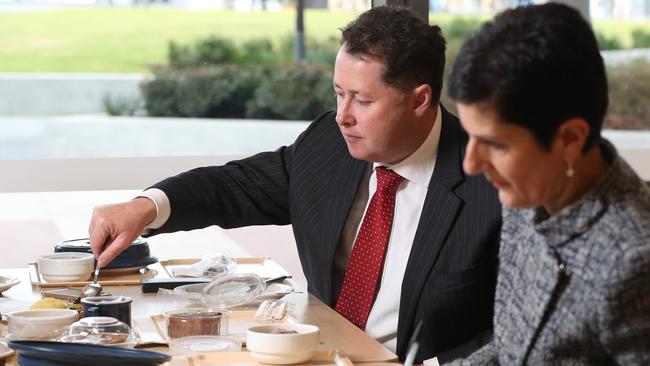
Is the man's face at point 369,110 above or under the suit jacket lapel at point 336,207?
above

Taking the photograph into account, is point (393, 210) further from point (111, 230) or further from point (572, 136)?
point (572, 136)

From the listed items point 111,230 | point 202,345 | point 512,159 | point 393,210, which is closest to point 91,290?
point 111,230

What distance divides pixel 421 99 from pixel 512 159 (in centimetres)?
115

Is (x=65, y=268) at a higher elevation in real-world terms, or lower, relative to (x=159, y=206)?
lower

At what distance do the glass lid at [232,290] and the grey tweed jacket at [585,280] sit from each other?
2.71ft

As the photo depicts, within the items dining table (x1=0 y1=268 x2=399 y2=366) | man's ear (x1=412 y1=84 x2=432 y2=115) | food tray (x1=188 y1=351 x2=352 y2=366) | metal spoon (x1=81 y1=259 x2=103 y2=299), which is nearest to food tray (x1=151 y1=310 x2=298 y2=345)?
dining table (x1=0 y1=268 x2=399 y2=366)

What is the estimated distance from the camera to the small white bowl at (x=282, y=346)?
1930mm

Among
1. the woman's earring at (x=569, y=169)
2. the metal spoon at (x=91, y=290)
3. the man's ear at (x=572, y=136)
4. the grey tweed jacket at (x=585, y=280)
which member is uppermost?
the man's ear at (x=572, y=136)

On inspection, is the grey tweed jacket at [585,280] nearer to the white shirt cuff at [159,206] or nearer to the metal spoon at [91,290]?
the metal spoon at [91,290]

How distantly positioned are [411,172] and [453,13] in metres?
4.46

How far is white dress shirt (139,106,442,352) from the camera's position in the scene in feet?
8.54

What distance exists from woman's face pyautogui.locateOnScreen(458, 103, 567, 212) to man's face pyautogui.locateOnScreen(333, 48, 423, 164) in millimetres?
1028

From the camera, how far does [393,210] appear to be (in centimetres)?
266

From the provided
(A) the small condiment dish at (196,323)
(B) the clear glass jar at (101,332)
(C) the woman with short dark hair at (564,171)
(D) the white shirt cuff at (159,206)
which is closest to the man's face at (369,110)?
(D) the white shirt cuff at (159,206)
